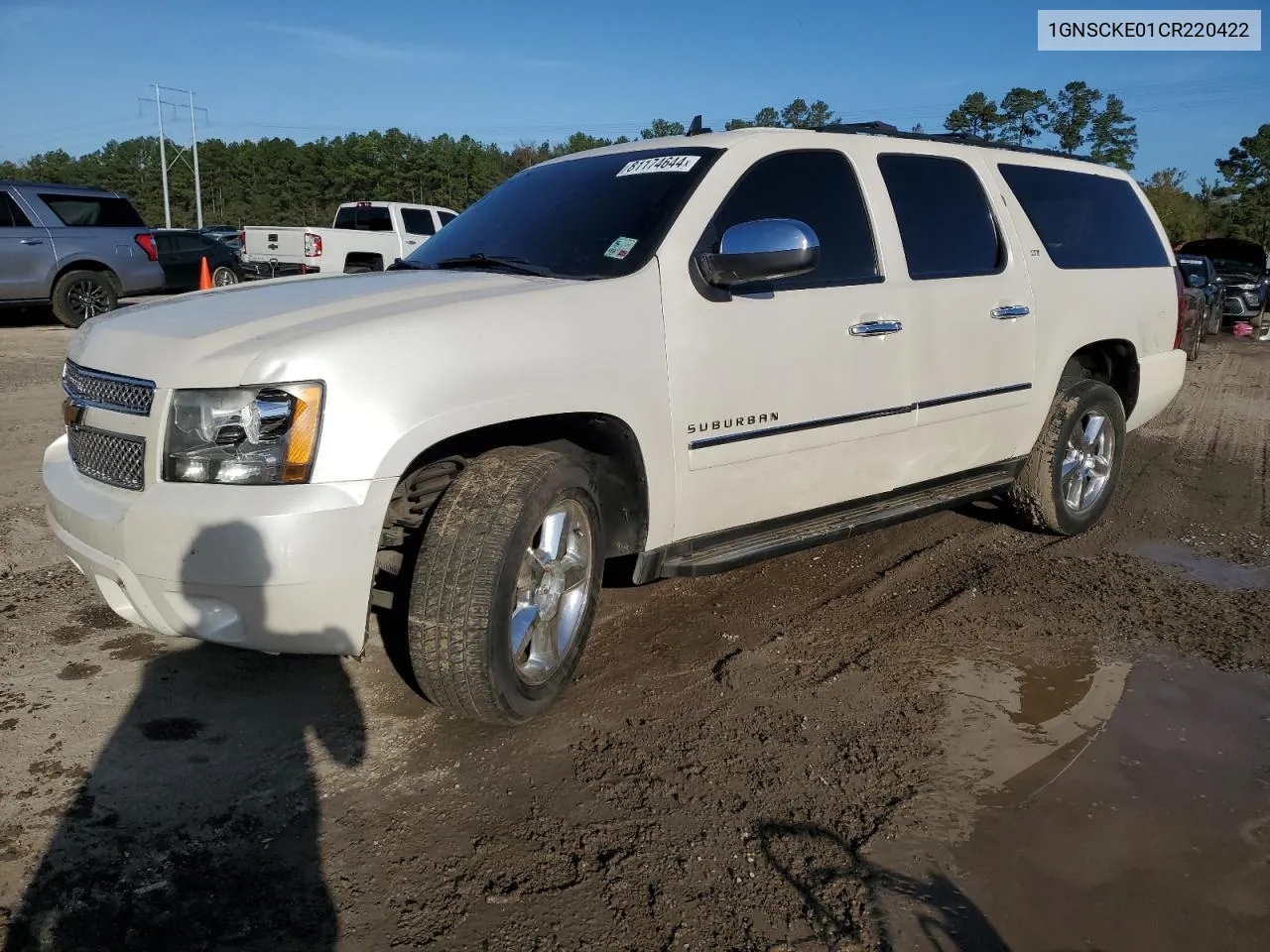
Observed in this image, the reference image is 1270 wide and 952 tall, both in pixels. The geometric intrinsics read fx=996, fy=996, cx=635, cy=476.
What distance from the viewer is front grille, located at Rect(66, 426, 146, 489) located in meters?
2.82

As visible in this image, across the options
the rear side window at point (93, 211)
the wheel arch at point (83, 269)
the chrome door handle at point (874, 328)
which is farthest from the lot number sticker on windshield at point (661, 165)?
the rear side window at point (93, 211)

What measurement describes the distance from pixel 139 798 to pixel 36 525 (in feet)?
9.61

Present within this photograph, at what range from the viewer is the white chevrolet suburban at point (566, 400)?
8.75ft

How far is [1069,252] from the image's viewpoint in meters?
5.12

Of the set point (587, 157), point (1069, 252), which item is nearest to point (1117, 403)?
point (1069, 252)

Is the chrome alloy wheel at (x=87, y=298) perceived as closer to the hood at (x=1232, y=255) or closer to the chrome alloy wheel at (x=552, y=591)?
the chrome alloy wheel at (x=552, y=591)

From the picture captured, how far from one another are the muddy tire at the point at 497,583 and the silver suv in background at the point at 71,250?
1205cm

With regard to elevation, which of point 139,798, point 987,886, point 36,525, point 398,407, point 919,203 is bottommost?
point 987,886

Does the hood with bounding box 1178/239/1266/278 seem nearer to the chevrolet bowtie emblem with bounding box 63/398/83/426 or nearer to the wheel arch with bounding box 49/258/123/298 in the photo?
the wheel arch with bounding box 49/258/123/298

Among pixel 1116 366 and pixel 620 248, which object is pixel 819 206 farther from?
pixel 1116 366

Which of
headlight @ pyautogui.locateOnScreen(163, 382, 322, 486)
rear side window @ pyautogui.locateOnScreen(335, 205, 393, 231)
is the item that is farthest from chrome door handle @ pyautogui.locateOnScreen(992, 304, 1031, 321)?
rear side window @ pyautogui.locateOnScreen(335, 205, 393, 231)

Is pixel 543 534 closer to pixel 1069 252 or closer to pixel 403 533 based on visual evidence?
pixel 403 533

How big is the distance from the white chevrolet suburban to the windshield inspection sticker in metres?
0.01

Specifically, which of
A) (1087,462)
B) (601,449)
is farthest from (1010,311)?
(601,449)
